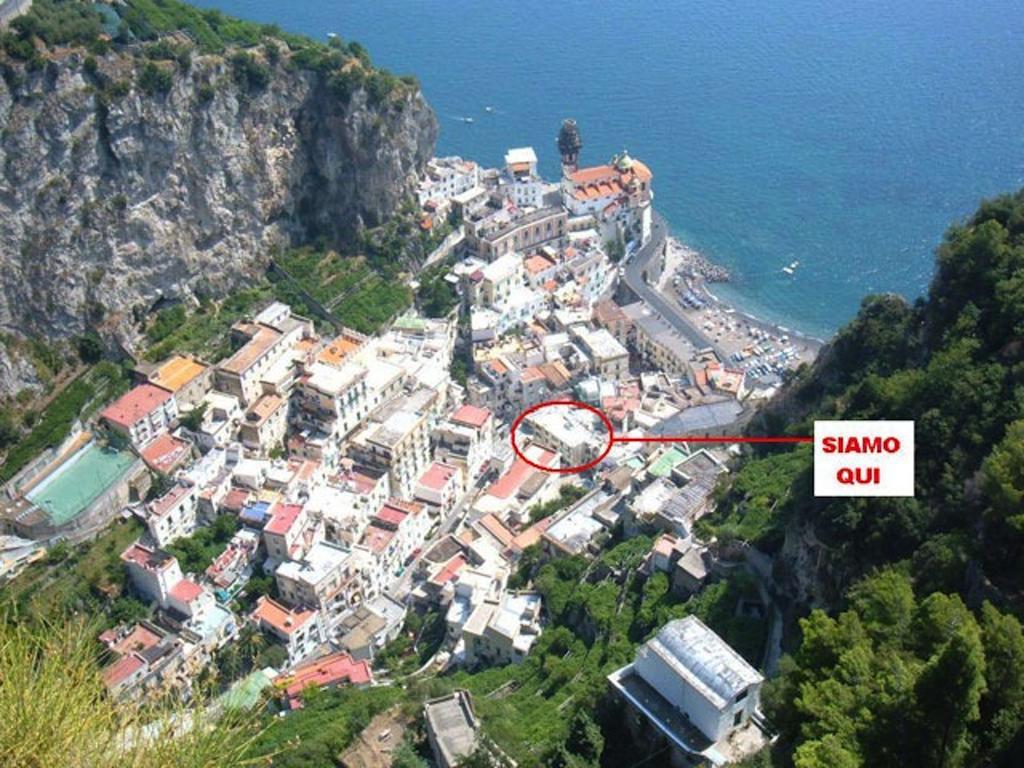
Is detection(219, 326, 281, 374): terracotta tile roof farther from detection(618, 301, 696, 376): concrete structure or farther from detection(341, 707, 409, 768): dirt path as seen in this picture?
detection(341, 707, 409, 768): dirt path

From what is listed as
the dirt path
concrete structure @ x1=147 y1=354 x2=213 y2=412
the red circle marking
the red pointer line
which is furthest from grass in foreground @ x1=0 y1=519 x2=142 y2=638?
the red pointer line

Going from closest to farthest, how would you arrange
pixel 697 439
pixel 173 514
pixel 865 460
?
pixel 865 460 → pixel 173 514 → pixel 697 439

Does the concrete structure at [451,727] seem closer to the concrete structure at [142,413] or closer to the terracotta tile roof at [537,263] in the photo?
the concrete structure at [142,413]

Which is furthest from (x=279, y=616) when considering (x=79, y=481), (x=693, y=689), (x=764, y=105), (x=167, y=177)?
(x=764, y=105)

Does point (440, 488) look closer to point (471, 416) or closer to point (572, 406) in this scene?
point (471, 416)

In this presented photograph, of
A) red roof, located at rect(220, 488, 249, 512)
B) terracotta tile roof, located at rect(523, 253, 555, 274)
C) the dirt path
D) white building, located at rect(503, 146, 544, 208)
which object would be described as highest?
white building, located at rect(503, 146, 544, 208)

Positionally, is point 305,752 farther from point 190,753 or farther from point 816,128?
point 816,128

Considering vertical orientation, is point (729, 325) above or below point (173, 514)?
above
